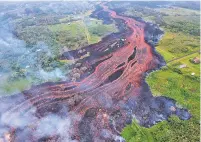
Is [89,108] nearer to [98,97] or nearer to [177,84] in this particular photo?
[98,97]

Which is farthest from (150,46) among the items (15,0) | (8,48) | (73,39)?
(15,0)

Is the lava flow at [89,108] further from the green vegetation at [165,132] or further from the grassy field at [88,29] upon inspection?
the grassy field at [88,29]

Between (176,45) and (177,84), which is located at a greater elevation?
(177,84)

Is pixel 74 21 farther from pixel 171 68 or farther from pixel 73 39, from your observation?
pixel 171 68

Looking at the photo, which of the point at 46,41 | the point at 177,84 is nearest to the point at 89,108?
the point at 177,84

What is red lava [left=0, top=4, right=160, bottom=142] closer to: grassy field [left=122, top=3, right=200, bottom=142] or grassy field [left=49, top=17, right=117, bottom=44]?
grassy field [left=122, top=3, right=200, bottom=142]

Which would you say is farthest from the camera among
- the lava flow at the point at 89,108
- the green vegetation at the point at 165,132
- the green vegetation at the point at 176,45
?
the green vegetation at the point at 176,45

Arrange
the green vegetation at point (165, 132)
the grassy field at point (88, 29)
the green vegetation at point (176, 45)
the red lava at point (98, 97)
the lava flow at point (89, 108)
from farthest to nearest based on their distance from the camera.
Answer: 1. the grassy field at point (88, 29)
2. the green vegetation at point (176, 45)
3. the red lava at point (98, 97)
4. the green vegetation at point (165, 132)
5. the lava flow at point (89, 108)

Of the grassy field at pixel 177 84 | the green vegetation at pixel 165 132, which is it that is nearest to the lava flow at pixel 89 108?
the green vegetation at pixel 165 132
